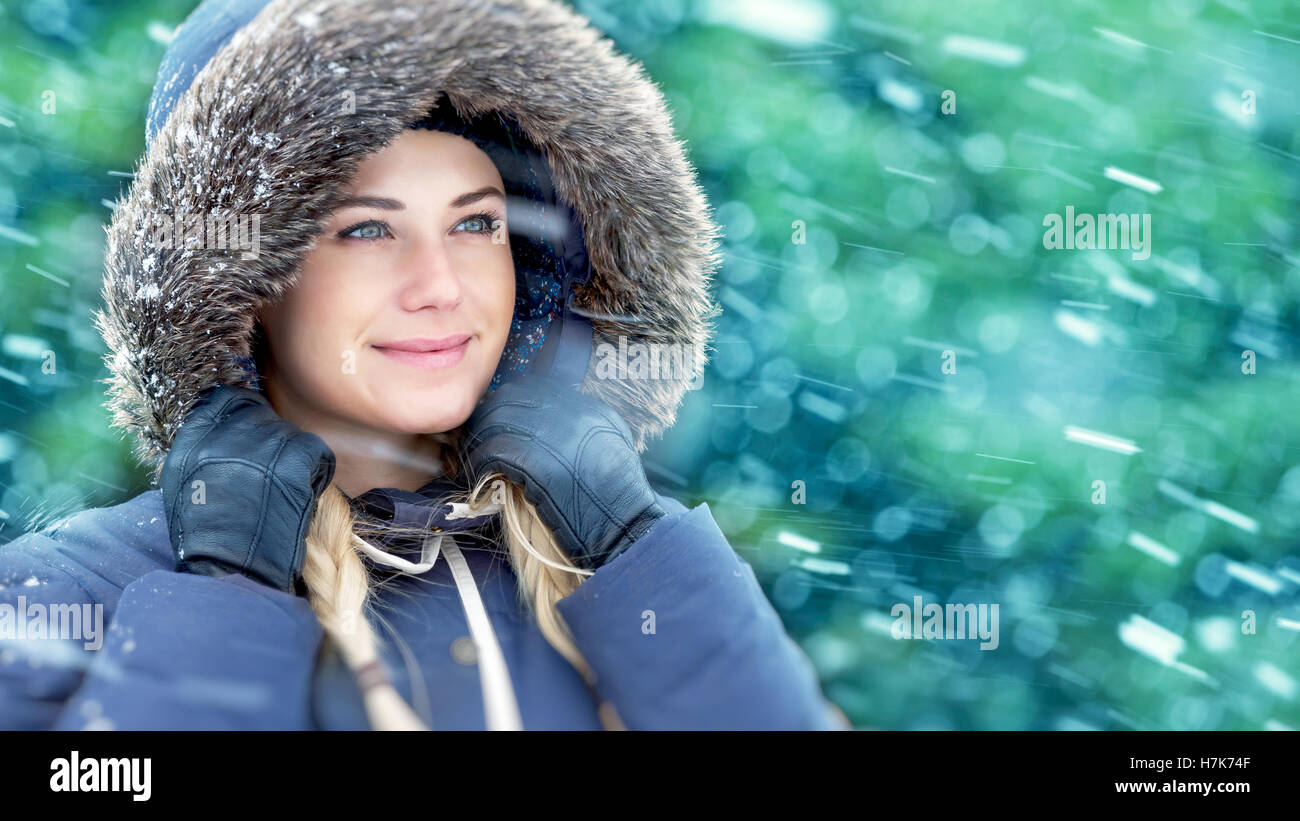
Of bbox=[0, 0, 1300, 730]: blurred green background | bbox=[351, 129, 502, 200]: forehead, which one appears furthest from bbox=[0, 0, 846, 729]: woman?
bbox=[0, 0, 1300, 730]: blurred green background

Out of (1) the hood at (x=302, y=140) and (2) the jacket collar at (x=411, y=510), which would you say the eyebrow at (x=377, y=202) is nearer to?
(1) the hood at (x=302, y=140)

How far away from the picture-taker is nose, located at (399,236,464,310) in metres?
1.06

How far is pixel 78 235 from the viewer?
63.6 inches

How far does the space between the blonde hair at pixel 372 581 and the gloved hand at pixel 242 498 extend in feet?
0.16

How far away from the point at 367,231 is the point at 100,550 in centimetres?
49

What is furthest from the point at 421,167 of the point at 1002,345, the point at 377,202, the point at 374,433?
the point at 1002,345

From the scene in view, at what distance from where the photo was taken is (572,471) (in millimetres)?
1104

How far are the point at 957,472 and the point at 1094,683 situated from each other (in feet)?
1.63

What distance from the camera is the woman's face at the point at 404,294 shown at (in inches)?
41.5

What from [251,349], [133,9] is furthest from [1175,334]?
[133,9]

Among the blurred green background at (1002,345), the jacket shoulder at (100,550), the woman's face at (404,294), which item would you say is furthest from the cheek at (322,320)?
the blurred green background at (1002,345)

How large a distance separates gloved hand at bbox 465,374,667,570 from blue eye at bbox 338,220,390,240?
24 cm

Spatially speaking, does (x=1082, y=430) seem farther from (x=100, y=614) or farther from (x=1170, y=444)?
(x=100, y=614)
